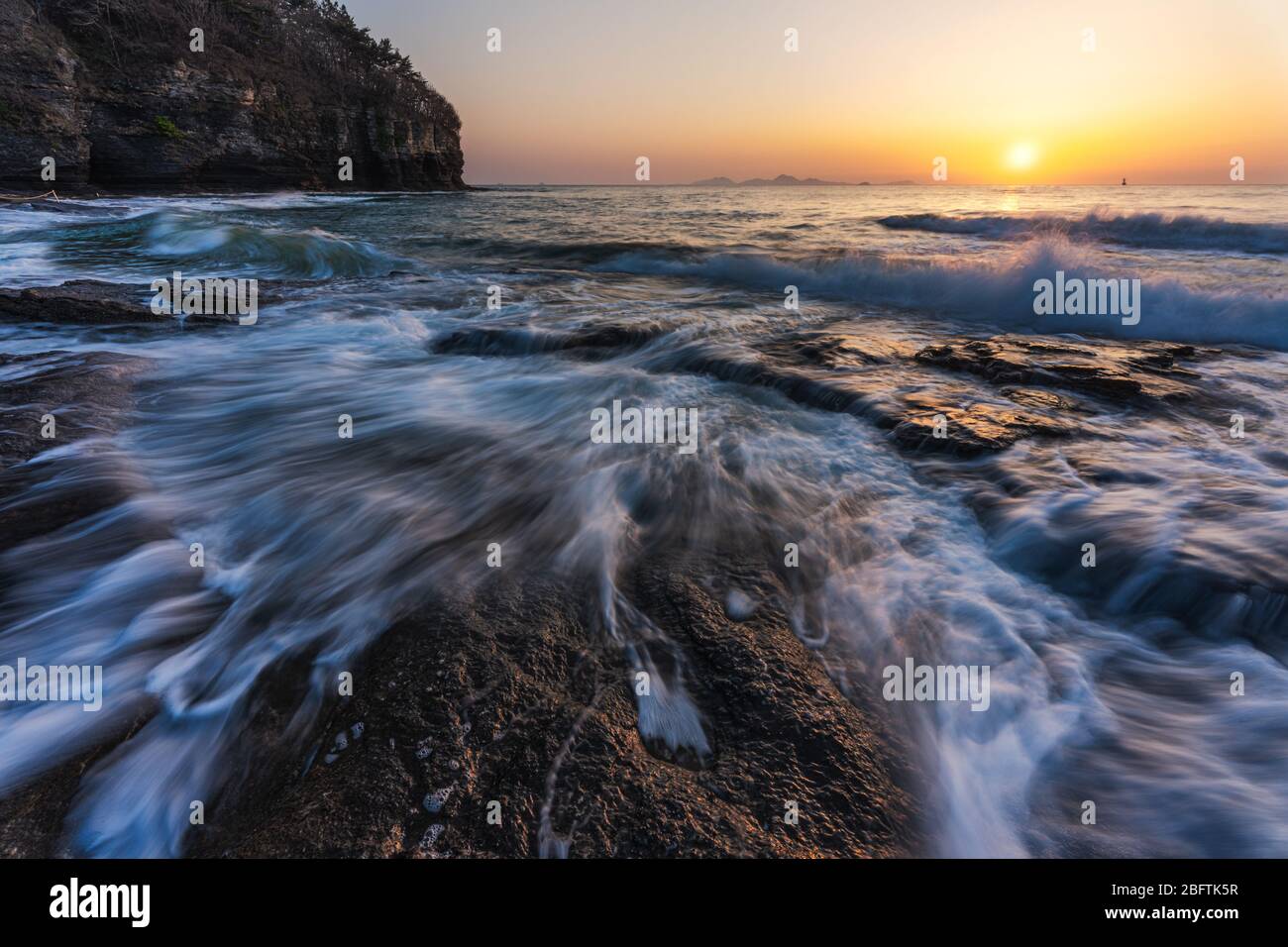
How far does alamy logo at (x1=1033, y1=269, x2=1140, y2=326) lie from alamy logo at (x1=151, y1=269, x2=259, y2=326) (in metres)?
13.1

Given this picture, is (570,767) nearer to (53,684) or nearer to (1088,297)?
(53,684)

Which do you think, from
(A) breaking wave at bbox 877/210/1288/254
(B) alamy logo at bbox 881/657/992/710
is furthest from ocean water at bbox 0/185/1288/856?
(A) breaking wave at bbox 877/210/1288/254

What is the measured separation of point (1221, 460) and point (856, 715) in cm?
456

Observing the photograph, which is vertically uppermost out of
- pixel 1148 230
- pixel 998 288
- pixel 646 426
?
pixel 1148 230

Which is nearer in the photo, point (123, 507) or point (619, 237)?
point (123, 507)

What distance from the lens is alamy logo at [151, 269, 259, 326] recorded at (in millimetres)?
8484

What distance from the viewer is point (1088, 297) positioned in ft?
32.1
